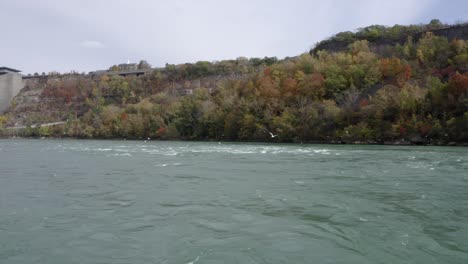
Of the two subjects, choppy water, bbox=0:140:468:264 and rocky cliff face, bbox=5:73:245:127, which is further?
rocky cliff face, bbox=5:73:245:127

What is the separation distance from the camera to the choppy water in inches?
333

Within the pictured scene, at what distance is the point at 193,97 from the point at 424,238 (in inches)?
2886

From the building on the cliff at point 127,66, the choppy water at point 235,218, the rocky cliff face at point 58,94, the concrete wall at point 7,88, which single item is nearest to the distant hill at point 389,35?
the rocky cliff face at point 58,94

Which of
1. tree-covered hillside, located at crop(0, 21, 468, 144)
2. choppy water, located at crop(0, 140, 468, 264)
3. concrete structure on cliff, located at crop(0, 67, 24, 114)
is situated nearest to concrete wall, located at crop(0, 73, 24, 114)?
concrete structure on cliff, located at crop(0, 67, 24, 114)

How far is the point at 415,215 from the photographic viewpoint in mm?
11359

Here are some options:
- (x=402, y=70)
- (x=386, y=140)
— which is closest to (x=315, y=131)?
(x=386, y=140)

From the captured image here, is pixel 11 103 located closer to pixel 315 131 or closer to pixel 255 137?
pixel 255 137

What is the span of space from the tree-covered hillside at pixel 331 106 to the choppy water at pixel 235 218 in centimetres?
3012

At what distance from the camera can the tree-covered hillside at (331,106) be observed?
47531 millimetres

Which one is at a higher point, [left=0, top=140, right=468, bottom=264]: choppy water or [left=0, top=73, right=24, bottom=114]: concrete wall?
[left=0, top=73, right=24, bottom=114]: concrete wall

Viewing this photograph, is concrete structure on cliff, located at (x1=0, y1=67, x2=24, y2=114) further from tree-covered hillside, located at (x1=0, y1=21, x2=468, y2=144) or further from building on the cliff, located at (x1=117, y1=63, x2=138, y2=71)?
tree-covered hillside, located at (x1=0, y1=21, x2=468, y2=144)

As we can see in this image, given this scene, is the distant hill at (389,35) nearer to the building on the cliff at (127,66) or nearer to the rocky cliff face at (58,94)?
the rocky cliff face at (58,94)

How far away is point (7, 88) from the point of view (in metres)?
132

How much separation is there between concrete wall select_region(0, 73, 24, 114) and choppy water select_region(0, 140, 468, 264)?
129021mm
